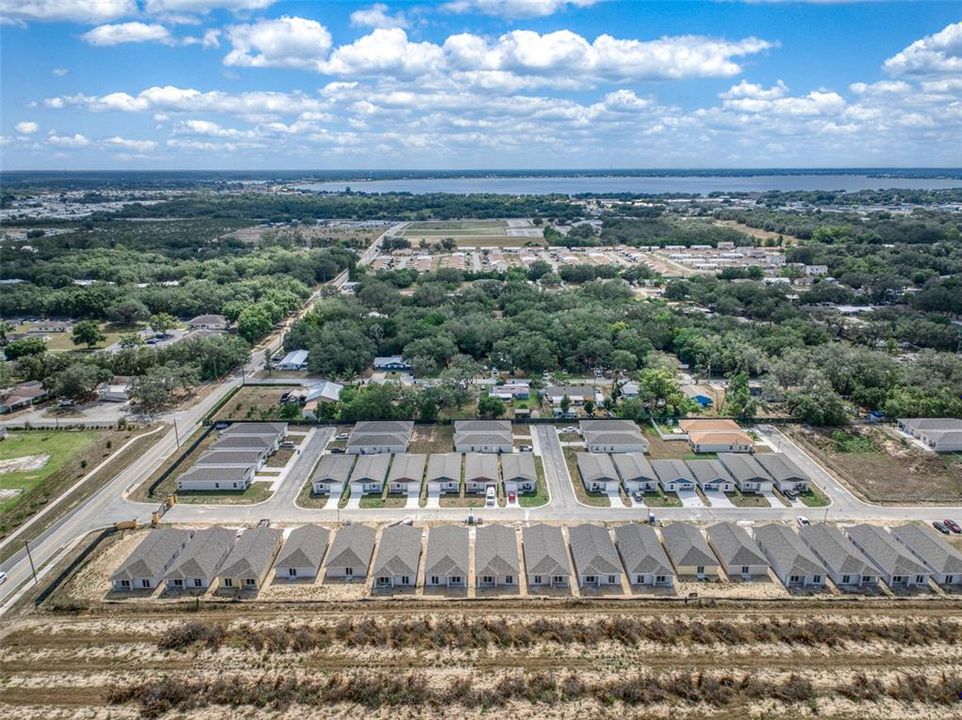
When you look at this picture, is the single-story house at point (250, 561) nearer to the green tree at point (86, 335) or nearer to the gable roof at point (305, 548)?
the gable roof at point (305, 548)

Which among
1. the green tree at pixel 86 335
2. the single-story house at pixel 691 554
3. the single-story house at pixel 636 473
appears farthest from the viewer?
the green tree at pixel 86 335

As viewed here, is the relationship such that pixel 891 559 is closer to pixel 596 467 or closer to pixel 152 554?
pixel 596 467

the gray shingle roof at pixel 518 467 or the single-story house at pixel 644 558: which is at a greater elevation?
the gray shingle roof at pixel 518 467

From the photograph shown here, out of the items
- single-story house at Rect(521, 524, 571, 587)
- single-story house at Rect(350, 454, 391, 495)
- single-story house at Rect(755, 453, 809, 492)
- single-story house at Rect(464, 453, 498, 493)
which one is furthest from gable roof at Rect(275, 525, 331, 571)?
single-story house at Rect(755, 453, 809, 492)

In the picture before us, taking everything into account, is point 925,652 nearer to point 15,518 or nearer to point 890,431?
point 890,431

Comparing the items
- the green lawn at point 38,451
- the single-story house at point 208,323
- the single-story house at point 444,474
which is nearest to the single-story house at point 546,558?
the single-story house at point 444,474

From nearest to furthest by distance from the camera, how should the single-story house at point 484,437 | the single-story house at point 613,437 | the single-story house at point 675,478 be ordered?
the single-story house at point 675,478 → the single-story house at point 484,437 → the single-story house at point 613,437

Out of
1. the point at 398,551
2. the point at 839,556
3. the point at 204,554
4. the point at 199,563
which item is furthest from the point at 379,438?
the point at 839,556

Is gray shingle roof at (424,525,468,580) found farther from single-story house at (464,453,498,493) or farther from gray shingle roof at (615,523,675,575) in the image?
gray shingle roof at (615,523,675,575)
